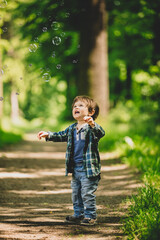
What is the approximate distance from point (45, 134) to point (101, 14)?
28.9 ft

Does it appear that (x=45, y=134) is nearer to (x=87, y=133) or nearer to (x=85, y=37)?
(x=87, y=133)

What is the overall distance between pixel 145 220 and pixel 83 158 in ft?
3.38

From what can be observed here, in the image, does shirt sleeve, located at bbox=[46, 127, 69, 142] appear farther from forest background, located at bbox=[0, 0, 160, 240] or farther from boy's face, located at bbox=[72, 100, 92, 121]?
forest background, located at bbox=[0, 0, 160, 240]

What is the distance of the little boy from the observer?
3.79 meters

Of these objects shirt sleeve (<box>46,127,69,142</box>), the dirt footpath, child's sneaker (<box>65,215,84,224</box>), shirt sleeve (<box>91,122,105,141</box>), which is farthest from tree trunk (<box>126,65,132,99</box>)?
child's sneaker (<box>65,215,84,224</box>)

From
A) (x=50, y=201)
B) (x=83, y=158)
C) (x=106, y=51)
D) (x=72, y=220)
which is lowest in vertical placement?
(x=72, y=220)

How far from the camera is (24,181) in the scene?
21.1 ft

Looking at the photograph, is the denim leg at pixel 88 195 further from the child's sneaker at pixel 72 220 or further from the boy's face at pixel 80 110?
the boy's face at pixel 80 110

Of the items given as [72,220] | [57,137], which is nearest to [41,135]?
[57,137]

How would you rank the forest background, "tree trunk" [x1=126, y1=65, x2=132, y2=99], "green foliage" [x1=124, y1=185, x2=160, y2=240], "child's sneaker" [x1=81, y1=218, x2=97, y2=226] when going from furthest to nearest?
→ "tree trunk" [x1=126, y1=65, x2=132, y2=99]
the forest background
"child's sneaker" [x1=81, y1=218, x2=97, y2=226]
"green foliage" [x1=124, y1=185, x2=160, y2=240]

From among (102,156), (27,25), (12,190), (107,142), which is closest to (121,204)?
(12,190)

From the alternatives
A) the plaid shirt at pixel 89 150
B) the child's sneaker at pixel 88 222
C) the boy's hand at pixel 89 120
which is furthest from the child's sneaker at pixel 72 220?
the boy's hand at pixel 89 120

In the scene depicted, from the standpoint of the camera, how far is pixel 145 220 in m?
3.23

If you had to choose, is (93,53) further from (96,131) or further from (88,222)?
(88,222)
